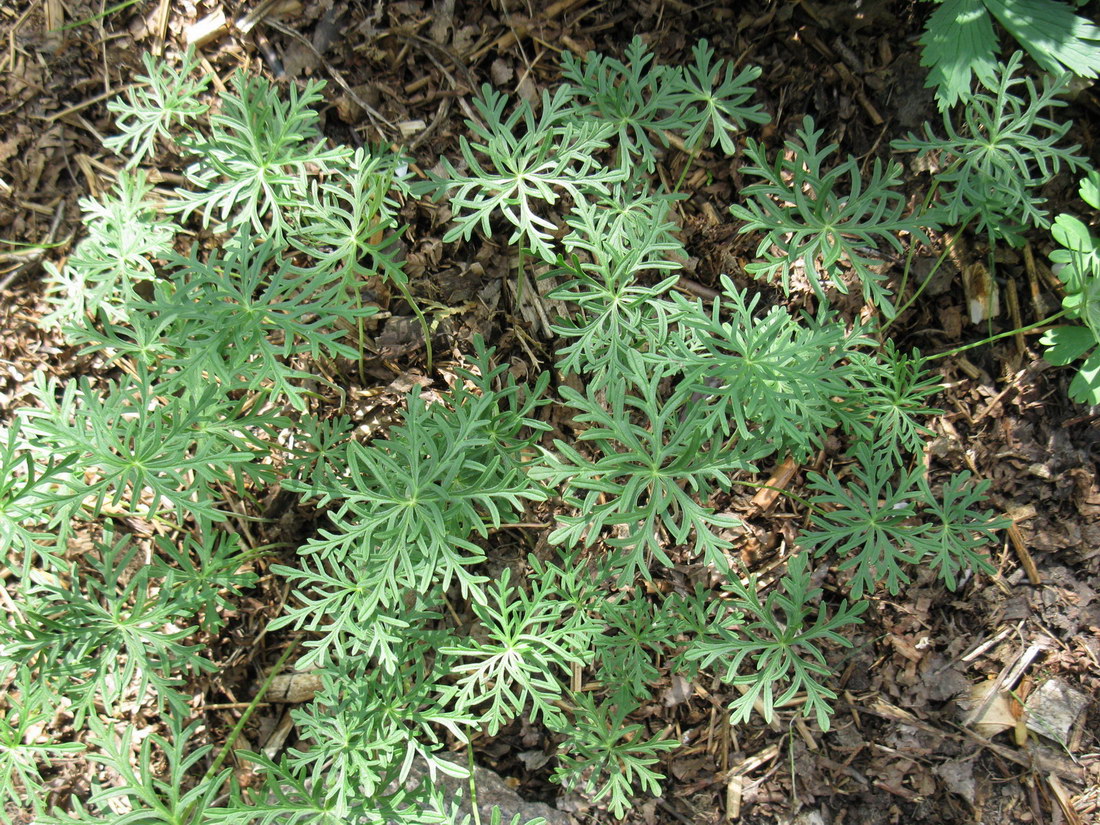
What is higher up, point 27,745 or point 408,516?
point 408,516

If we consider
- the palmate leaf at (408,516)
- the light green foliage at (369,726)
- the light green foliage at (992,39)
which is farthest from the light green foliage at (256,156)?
the light green foliage at (992,39)

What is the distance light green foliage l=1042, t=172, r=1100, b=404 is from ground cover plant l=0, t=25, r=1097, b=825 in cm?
1

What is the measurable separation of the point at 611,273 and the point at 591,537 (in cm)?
93

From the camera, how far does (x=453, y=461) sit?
7.53 feet

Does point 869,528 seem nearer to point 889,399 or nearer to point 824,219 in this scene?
point 889,399

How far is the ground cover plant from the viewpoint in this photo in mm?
2293

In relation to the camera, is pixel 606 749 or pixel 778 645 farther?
pixel 606 749

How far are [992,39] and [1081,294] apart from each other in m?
0.99

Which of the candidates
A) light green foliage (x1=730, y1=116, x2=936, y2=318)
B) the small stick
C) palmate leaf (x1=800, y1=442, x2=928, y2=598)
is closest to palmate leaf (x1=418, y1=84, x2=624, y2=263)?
light green foliage (x1=730, y1=116, x2=936, y2=318)

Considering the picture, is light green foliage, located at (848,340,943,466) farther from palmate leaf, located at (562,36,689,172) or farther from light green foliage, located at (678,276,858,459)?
palmate leaf, located at (562,36,689,172)

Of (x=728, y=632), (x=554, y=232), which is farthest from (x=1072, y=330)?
(x=554, y=232)

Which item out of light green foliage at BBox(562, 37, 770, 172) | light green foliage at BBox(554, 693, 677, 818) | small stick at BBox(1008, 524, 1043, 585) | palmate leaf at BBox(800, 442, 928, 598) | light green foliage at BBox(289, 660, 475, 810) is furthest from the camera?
small stick at BBox(1008, 524, 1043, 585)

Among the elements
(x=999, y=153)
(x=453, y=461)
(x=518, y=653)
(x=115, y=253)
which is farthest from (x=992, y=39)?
(x=115, y=253)

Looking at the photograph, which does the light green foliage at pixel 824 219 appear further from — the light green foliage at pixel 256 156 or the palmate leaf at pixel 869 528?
the light green foliage at pixel 256 156
